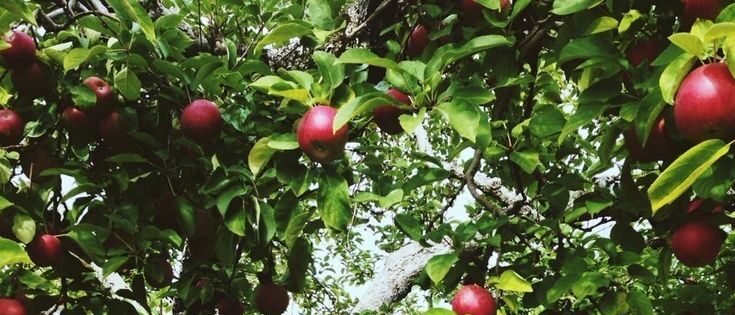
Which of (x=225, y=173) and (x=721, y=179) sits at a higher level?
(x=721, y=179)

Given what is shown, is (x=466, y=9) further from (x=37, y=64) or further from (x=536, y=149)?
(x=37, y=64)

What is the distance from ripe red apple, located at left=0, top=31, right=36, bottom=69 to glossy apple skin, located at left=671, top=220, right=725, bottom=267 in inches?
64.8

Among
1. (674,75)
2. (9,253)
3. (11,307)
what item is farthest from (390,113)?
(11,307)

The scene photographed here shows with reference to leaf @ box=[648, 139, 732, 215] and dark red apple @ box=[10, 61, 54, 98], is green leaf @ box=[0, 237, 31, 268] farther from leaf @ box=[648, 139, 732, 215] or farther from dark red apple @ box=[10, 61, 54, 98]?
leaf @ box=[648, 139, 732, 215]

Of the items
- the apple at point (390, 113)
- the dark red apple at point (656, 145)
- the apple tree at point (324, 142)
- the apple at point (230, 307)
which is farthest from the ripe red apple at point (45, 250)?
the dark red apple at point (656, 145)

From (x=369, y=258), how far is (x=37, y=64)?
5143 millimetres

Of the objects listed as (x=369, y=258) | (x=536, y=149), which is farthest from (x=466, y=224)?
(x=369, y=258)

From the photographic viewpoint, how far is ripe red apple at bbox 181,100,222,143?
1.82 meters

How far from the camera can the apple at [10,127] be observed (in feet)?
6.08

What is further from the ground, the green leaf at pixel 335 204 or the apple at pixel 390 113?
the apple at pixel 390 113

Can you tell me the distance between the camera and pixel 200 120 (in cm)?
181

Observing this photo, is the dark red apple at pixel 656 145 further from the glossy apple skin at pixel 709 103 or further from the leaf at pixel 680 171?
the leaf at pixel 680 171

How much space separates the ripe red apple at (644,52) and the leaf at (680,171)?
1.56ft

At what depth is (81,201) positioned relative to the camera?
209 centimetres
